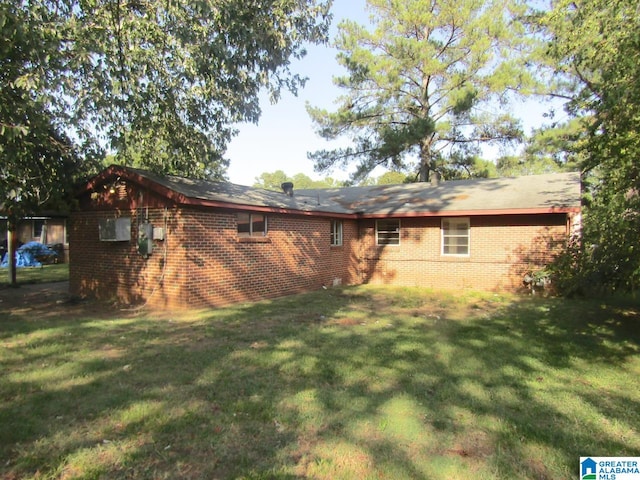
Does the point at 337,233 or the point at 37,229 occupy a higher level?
the point at 37,229

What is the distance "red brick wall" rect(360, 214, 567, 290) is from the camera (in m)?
12.4

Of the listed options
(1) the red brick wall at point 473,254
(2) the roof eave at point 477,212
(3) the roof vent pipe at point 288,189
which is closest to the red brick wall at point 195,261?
(2) the roof eave at point 477,212

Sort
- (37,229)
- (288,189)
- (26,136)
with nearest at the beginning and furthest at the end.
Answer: (26,136), (288,189), (37,229)

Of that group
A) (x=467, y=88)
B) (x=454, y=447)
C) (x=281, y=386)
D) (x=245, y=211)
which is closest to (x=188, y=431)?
(x=281, y=386)

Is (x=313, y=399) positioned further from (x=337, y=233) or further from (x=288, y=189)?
(x=288, y=189)

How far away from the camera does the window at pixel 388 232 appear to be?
14.6 m

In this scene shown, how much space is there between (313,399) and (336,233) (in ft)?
34.2

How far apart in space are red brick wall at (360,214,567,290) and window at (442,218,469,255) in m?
0.18

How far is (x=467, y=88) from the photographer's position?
2023cm

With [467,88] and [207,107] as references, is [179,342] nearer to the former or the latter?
[207,107]

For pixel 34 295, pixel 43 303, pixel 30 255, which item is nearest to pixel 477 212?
pixel 43 303

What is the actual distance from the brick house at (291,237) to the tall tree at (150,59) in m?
1.40

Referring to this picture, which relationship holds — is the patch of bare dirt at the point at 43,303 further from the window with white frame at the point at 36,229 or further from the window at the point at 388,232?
the window with white frame at the point at 36,229

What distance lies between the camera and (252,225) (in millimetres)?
10867
